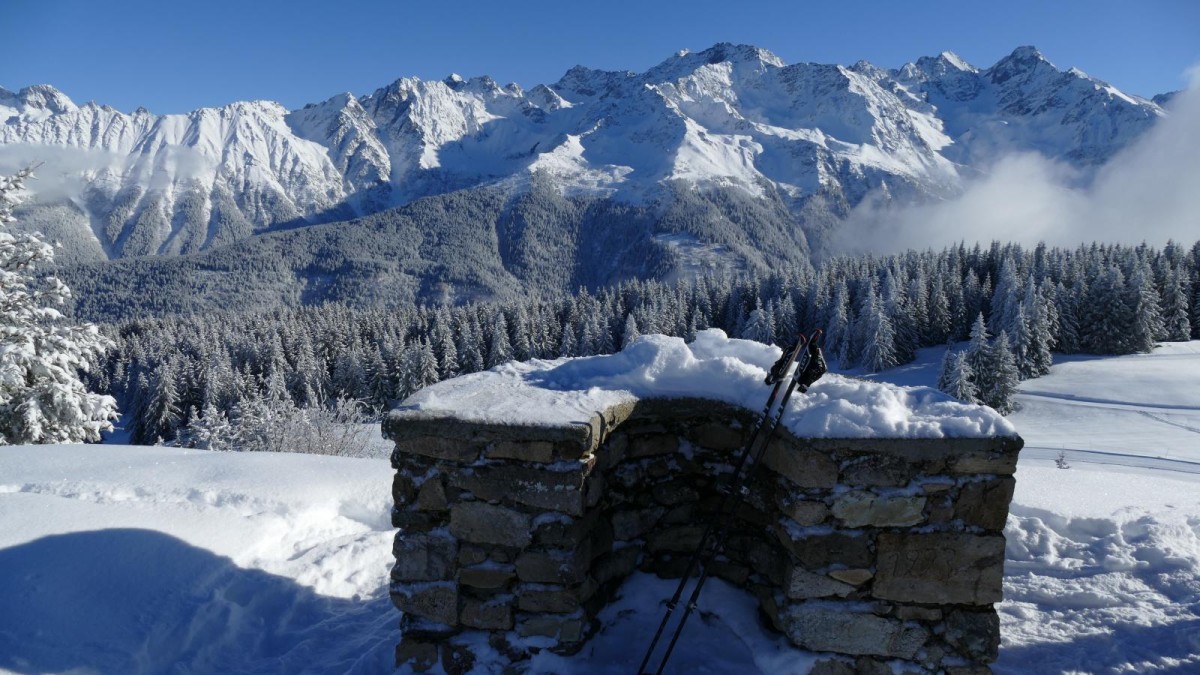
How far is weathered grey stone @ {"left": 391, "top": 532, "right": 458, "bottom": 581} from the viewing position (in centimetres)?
464

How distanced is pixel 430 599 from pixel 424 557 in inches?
12.5

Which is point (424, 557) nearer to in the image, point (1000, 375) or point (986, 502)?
point (986, 502)

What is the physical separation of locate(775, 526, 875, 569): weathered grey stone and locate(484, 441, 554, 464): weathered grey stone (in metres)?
1.86

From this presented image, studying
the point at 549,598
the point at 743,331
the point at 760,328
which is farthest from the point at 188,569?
the point at 743,331

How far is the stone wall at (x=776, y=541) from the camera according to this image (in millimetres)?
4289

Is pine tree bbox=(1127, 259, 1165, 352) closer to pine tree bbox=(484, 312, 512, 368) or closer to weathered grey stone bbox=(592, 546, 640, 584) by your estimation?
pine tree bbox=(484, 312, 512, 368)

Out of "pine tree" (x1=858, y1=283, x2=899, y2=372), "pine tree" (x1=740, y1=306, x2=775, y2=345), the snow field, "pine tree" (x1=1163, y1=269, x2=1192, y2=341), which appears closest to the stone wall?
the snow field

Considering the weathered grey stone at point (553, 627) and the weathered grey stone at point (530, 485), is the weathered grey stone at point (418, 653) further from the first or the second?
the weathered grey stone at point (530, 485)

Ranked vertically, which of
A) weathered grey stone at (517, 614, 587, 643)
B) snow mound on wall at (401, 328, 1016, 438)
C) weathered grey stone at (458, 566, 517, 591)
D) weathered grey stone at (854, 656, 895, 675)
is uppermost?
snow mound on wall at (401, 328, 1016, 438)

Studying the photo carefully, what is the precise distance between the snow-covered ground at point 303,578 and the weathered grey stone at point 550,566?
61 cm

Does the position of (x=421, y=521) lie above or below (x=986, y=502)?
below

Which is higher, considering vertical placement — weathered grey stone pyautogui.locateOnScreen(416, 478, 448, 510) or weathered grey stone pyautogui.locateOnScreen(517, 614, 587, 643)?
weathered grey stone pyautogui.locateOnScreen(416, 478, 448, 510)

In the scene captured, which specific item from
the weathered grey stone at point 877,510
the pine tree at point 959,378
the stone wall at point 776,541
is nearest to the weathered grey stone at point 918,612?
the stone wall at point 776,541

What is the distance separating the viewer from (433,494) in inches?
182
